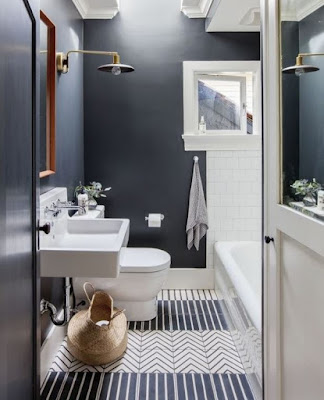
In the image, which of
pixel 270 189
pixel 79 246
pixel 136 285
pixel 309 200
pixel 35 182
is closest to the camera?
pixel 309 200

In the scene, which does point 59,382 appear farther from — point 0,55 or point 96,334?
point 0,55

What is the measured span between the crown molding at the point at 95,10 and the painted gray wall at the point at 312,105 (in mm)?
2484

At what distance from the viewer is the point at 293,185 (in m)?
1.37

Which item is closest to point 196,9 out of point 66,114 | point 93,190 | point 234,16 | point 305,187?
point 234,16

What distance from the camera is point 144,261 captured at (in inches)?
115

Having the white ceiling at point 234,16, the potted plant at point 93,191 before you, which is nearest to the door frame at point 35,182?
the potted plant at point 93,191

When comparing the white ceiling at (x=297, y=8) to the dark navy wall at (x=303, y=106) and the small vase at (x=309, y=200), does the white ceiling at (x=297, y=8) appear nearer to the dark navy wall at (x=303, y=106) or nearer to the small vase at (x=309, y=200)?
the dark navy wall at (x=303, y=106)

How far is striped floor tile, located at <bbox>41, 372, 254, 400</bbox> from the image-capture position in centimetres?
200

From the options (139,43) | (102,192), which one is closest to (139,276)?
(102,192)

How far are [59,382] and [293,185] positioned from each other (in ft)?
5.44

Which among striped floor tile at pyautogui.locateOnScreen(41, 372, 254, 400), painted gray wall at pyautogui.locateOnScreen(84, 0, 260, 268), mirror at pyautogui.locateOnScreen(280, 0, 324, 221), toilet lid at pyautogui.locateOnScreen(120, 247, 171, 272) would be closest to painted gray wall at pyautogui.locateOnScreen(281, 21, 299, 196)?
mirror at pyautogui.locateOnScreen(280, 0, 324, 221)

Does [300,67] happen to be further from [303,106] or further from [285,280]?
[285,280]

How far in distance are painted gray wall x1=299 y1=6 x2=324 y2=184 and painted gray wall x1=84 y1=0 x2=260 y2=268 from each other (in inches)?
91.4

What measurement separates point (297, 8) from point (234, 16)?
206 cm
